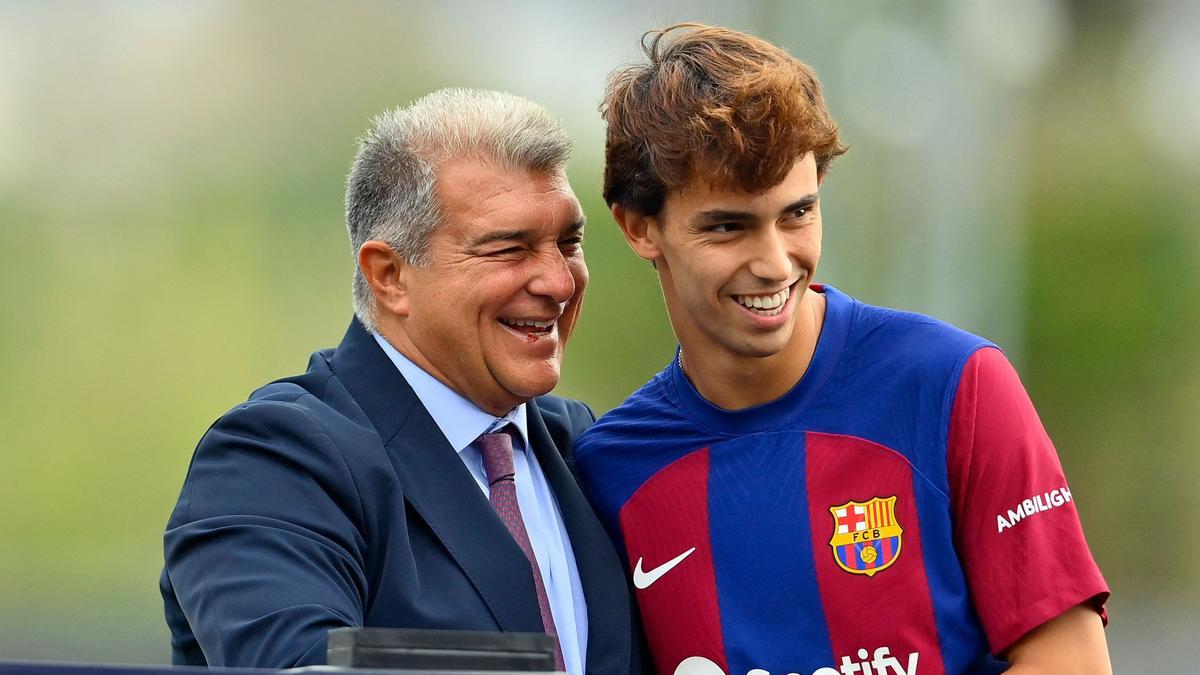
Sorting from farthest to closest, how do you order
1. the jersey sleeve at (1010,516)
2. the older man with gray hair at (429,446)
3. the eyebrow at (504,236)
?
the eyebrow at (504,236) → the jersey sleeve at (1010,516) → the older man with gray hair at (429,446)

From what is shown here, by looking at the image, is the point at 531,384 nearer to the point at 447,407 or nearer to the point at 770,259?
the point at 447,407

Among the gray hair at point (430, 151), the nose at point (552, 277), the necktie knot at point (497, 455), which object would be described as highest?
the gray hair at point (430, 151)

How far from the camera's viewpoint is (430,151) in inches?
114

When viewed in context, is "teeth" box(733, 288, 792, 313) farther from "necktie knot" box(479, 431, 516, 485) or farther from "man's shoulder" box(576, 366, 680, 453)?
"necktie knot" box(479, 431, 516, 485)

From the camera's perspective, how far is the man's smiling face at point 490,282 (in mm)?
2859

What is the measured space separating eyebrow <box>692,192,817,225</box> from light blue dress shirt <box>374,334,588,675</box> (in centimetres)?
58

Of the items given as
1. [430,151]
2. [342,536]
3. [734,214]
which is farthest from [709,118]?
[342,536]

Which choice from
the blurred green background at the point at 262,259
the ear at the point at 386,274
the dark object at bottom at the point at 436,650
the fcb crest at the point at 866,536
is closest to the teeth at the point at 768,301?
the fcb crest at the point at 866,536

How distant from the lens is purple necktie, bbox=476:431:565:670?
8.73ft

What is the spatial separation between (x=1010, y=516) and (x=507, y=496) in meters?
0.87

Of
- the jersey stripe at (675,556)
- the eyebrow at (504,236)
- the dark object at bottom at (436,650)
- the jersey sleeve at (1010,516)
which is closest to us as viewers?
the dark object at bottom at (436,650)

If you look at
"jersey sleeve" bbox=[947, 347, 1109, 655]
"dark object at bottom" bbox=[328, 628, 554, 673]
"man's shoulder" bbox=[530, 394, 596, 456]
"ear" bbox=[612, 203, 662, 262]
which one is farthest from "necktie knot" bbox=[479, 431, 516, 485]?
"dark object at bottom" bbox=[328, 628, 554, 673]

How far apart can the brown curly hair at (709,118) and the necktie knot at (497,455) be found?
49 cm

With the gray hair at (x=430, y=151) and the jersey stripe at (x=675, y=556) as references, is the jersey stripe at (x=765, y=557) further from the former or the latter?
the gray hair at (x=430, y=151)
